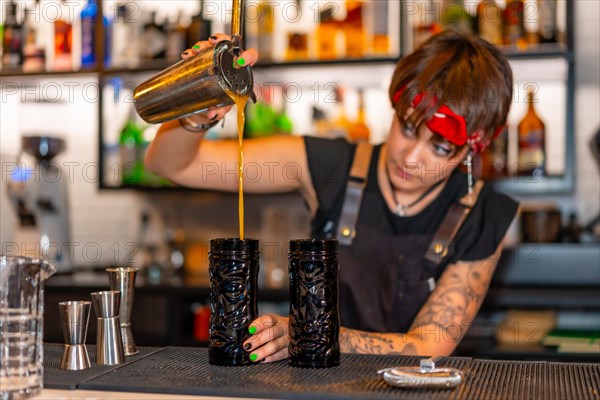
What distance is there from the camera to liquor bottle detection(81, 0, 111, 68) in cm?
352

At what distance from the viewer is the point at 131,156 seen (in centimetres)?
347

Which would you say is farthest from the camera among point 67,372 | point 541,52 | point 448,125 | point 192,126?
point 541,52

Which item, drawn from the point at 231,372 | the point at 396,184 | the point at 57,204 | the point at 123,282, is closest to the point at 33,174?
the point at 57,204

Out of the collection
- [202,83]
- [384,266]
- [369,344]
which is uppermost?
[202,83]

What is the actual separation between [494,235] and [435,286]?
0.18 m

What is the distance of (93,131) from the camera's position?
3859mm

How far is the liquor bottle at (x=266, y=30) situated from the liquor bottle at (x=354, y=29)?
298mm

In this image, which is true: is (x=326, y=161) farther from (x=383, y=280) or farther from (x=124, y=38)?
(x=124, y=38)

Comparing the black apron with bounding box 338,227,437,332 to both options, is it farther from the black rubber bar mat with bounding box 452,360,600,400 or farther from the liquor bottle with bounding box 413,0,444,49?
the liquor bottle with bounding box 413,0,444,49

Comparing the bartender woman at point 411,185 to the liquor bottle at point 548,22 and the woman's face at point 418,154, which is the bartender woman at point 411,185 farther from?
the liquor bottle at point 548,22

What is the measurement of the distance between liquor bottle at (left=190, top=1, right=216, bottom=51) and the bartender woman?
57.3 inches

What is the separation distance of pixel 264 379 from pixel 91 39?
106 inches

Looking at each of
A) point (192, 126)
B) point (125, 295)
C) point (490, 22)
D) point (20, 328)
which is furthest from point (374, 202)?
point (490, 22)

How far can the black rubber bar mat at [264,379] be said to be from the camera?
1.08 metres
